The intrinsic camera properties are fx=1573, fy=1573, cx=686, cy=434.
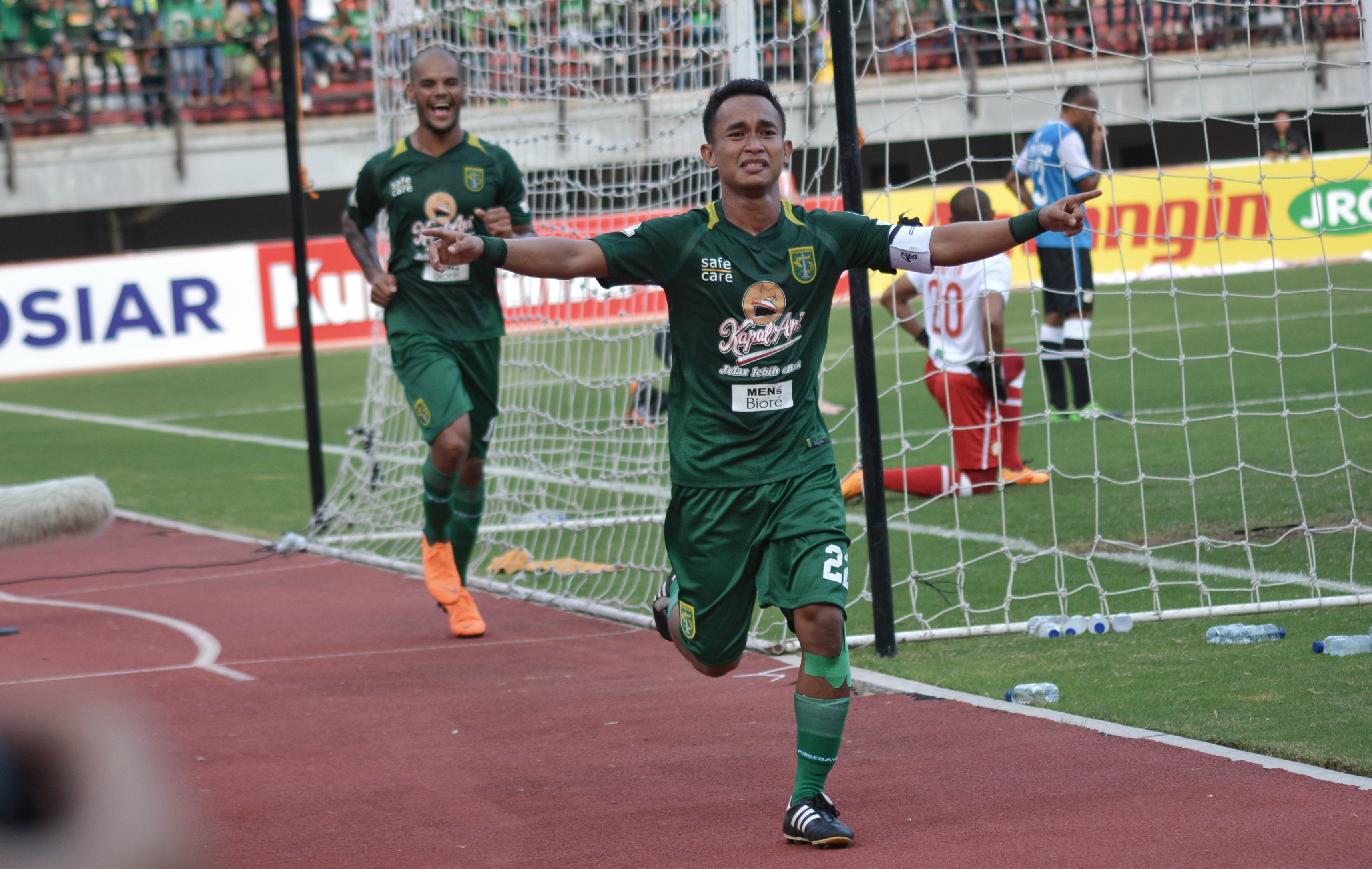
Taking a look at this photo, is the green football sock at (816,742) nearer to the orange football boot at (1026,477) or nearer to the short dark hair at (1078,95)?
the orange football boot at (1026,477)

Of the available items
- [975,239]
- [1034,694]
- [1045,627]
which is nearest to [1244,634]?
[1045,627]

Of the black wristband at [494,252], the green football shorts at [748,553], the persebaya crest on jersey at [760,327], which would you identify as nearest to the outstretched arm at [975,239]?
the persebaya crest on jersey at [760,327]

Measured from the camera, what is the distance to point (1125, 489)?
930cm

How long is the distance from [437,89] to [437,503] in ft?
6.16

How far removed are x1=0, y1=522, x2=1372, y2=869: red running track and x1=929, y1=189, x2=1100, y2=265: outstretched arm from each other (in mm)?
1509

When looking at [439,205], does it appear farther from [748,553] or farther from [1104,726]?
[1104,726]

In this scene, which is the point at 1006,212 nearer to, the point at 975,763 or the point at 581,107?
the point at 581,107

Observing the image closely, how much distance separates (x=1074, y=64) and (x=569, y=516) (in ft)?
77.8

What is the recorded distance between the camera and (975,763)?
4723 mm

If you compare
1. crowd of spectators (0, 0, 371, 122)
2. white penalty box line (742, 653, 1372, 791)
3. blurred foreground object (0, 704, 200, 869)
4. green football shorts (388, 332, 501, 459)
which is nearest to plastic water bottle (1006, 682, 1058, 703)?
white penalty box line (742, 653, 1372, 791)

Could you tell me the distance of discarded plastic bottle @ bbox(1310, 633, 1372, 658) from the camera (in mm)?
5656

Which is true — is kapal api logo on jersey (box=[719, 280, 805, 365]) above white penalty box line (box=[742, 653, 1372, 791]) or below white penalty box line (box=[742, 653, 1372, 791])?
above

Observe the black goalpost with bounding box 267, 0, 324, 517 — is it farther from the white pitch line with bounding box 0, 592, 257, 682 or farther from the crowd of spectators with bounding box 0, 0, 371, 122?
the crowd of spectators with bounding box 0, 0, 371, 122

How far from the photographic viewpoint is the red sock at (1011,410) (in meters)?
9.72
